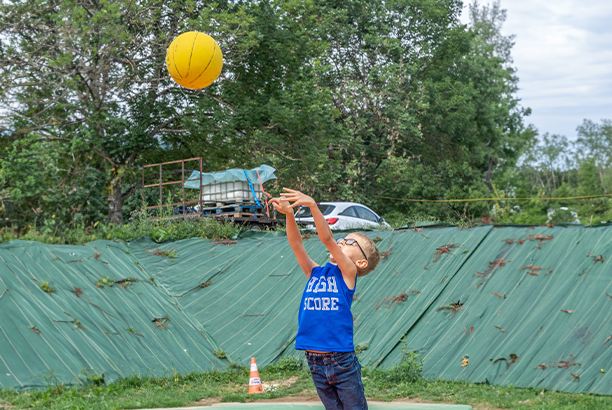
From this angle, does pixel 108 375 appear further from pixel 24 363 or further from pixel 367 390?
pixel 367 390

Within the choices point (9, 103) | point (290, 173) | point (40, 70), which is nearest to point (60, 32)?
point (40, 70)

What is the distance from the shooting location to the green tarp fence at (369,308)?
6613 mm

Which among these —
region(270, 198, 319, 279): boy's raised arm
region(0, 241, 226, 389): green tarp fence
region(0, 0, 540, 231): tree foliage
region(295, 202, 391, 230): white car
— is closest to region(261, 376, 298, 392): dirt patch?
region(0, 241, 226, 389): green tarp fence

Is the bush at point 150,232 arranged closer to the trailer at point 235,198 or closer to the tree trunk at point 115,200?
the trailer at point 235,198

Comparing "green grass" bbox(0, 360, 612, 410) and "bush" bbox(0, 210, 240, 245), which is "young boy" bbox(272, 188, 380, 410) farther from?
"bush" bbox(0, 210, 240, 245)

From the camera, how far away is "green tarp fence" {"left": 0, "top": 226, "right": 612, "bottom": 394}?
21.7 feet

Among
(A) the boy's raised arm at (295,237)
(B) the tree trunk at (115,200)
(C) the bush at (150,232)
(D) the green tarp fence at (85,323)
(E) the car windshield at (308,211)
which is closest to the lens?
(A) the boy's raised arm at (295,237)

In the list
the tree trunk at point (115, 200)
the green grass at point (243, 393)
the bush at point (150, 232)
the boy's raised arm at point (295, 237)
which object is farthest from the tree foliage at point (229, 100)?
the boy's raised arm at point (295, 237)

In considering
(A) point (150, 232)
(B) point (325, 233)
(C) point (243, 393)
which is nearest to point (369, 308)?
(C) point (243, 393)

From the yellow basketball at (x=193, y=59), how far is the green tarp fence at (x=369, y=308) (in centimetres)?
342

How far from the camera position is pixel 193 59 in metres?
8.64

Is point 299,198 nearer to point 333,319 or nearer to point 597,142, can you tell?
point 333,319

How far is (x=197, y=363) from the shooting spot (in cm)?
790

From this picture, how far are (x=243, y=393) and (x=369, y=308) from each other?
8.42 ft
